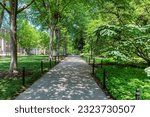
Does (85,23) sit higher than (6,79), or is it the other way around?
(85,23)

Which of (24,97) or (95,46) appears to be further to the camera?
(95,46)

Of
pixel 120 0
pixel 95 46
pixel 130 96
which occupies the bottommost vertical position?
pixel 130 96

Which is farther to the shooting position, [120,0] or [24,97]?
[120,0]

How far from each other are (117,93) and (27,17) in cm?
3174

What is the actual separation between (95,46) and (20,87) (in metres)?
6.54

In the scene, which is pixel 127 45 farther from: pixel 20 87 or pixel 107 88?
pixel 20 87

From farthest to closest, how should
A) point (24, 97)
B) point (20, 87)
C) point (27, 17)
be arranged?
point (27, 17), point (20, 87), point (24, 97)

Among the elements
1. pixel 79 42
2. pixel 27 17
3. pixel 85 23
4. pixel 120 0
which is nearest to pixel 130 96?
pixel 120 0

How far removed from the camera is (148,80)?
16.4 meters

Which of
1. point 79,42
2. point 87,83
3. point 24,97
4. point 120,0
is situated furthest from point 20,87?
point 79,42

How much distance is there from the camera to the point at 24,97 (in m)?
11.4

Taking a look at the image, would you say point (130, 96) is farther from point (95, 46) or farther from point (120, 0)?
point (120, 0)

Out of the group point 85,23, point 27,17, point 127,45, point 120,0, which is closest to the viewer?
point 127,45

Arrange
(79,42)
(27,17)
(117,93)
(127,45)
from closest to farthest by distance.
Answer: (117,93)
(127,45)
(27,17)
(79,42)
